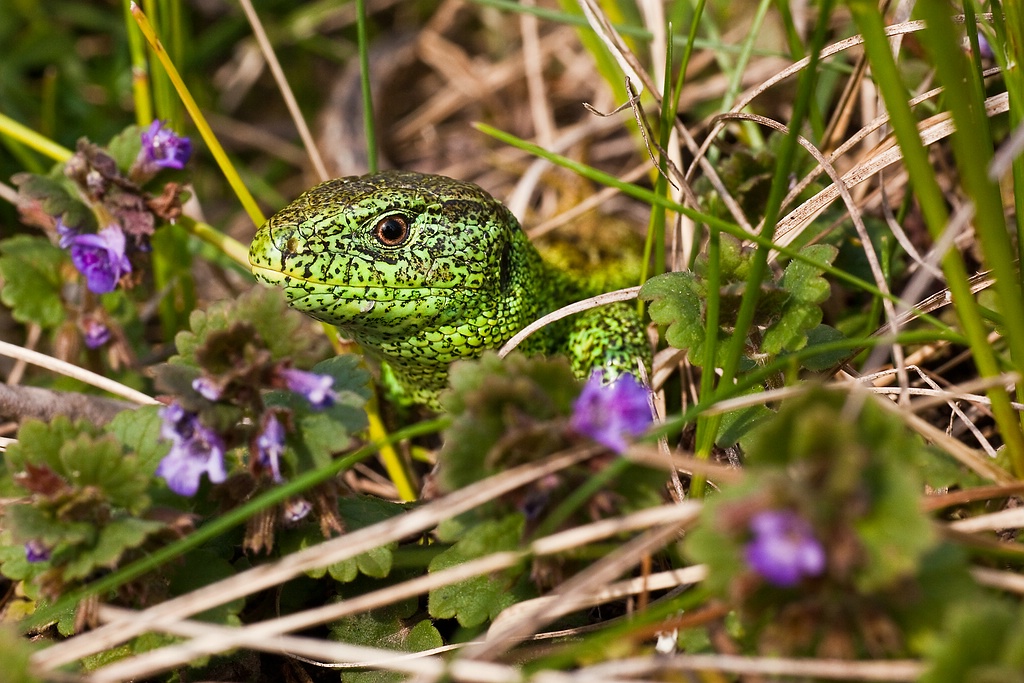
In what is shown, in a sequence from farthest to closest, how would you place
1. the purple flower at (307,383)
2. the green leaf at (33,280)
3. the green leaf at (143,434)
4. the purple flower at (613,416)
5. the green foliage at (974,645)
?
1. the green leaf at (33,280)
2. the green leaf at (143,434)
3. the purple flower at (307,383)
4. the purple flower at (613,416)
5. the green foliage at (974,645)

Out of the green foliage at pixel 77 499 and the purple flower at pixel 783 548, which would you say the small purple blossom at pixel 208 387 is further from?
the purple flower at pixel 783 548

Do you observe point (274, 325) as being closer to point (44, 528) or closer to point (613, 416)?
point (44, 528)

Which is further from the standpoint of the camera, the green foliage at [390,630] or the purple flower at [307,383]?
the green foliage at [390,630]

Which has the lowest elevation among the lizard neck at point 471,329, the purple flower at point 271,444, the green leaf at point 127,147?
the purple flower at point 271,444

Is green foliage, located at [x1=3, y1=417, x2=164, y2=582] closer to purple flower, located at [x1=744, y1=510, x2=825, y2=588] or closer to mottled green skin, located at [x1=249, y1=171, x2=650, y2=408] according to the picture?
mottled green skin, located at [x1=249, y1=171, x2=650, y2=408]

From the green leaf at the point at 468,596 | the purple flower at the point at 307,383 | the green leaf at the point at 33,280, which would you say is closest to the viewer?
the purple flower at the point at 307,383

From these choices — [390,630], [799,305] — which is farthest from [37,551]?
[799,305]

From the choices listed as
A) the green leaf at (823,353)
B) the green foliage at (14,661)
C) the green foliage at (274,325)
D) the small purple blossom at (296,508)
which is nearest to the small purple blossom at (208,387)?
the green foliage at (274,325)

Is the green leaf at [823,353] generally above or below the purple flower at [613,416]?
above

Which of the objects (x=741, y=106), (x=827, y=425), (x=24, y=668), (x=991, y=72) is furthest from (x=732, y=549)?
(x=991, y=72)
